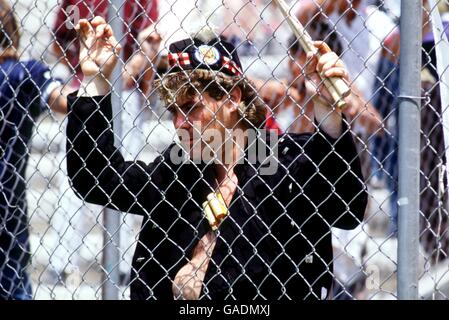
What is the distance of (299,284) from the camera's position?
10.8ft

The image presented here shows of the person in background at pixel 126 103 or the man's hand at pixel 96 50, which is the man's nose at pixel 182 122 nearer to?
the man's hand at pixel 96 50

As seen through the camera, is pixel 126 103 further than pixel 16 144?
Yes

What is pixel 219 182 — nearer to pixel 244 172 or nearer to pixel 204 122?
pixel 244 172

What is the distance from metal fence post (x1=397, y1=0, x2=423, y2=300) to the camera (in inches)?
119

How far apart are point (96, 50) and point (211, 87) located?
0.52 metres

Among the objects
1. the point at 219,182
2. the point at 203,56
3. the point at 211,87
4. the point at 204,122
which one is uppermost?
the point at 203,56

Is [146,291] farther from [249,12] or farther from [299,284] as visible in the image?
[249,12]

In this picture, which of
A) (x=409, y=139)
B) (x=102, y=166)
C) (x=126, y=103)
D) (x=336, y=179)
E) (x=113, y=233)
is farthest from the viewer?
(x=126, y=103)

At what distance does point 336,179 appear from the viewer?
3141mm

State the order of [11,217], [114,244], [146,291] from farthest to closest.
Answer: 1. [11,217]
2. [114,244]
3. [146,291]

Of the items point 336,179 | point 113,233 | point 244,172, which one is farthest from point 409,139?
point 113,233

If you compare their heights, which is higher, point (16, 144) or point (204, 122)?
point (16, 144)
